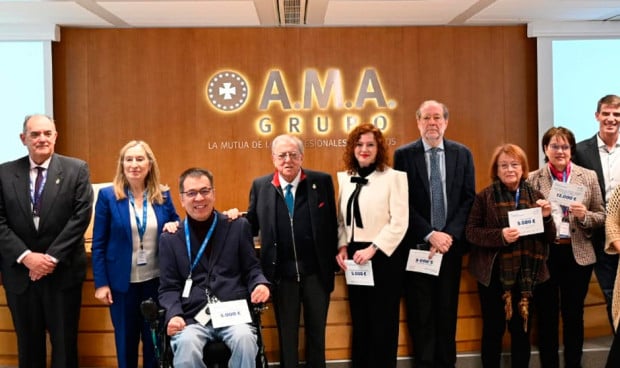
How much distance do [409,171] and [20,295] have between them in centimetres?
249

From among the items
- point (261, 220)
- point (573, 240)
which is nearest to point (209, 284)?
point (261, 220)

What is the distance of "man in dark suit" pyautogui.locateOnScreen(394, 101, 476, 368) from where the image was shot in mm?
3818

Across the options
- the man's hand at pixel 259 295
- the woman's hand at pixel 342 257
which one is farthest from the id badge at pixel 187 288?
the woman's hand at pixel 342 257

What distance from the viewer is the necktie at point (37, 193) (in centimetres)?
359

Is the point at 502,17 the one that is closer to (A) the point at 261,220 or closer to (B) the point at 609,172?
(B) the point at 609,172

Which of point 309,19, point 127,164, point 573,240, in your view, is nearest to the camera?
point 127,164

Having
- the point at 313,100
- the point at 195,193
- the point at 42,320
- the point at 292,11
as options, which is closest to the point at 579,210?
the point at 195,193

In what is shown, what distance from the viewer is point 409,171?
3867 mm

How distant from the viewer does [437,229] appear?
384 centimetres

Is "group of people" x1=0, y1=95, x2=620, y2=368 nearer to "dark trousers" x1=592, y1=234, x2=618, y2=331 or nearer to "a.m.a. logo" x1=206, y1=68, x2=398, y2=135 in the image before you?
"dark trousers" x1=592, y1=234, x2=618, y2=331

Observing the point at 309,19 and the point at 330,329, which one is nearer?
the point at 330,329

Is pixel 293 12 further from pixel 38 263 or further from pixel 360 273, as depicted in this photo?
pixel 38 263

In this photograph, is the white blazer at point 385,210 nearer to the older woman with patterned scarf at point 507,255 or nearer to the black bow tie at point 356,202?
the black bow tie at point 356,202

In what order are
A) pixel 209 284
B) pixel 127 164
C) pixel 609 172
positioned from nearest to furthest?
pixel 209 284
pixel 127 164
pixel 609 172
